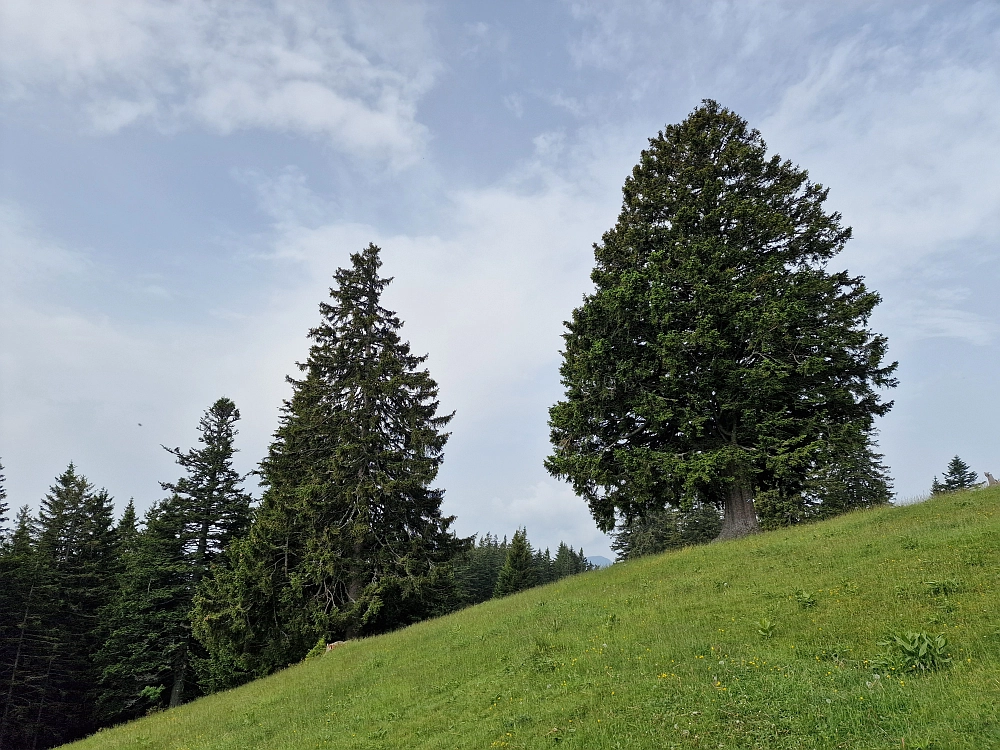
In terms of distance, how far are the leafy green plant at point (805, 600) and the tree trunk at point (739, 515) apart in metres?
7.61

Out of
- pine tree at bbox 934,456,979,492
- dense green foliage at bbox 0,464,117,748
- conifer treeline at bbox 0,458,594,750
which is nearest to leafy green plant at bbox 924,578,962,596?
conifer treeline at bbox 0,458,594,750

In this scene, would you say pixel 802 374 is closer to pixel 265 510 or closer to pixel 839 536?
pixel 839 536

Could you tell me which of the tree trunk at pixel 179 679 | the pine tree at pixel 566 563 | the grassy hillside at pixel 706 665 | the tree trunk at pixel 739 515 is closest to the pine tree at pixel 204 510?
the tree trunk at pixel 179 679

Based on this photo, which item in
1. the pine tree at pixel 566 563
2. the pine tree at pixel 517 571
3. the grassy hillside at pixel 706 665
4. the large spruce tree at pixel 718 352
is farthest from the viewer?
the pine tree at pixel 566 563

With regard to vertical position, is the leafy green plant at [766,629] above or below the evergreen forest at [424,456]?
below

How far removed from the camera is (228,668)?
32000mm

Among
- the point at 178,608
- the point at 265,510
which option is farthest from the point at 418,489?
the point at 178,608

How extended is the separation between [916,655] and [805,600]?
2768 mm

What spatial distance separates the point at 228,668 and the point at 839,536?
34545 millimetres

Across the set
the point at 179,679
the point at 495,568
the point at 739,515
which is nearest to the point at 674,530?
the point at 495,568

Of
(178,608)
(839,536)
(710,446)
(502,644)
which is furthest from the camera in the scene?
(178,608)

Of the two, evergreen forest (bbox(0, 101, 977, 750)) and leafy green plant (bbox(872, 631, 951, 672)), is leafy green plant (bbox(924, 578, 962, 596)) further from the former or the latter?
evergreen forest (bbox(0, 101, 977, 750))

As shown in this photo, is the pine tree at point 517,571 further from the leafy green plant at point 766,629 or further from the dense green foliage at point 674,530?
the leafy green plant at point 766,629

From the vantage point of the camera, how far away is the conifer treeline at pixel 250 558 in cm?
2209
